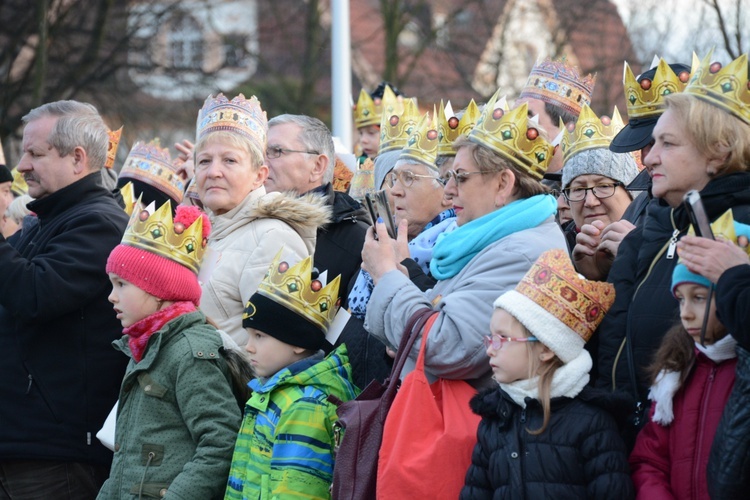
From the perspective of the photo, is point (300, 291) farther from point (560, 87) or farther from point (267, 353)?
point (560, 87)

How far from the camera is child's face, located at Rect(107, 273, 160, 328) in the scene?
205 inches

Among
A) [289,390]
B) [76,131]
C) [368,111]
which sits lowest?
[289,390]

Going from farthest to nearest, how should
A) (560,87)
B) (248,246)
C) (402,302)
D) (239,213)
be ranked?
1. (560,87)
2. (239,213)
3. (248,246)
4. (402,302)

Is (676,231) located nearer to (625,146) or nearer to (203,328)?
(625,146)

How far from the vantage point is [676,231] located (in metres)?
4.02

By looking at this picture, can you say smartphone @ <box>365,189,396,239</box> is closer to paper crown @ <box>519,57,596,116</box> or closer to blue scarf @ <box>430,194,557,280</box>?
blue scarf @ <box>430,194,557,280</box>

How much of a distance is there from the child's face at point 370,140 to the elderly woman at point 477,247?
401 cm

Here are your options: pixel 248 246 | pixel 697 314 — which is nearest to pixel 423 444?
pixel 697 314

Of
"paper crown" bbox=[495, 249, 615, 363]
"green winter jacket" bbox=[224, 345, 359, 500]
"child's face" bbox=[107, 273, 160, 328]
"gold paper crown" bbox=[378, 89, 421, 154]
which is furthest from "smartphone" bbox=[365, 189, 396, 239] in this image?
"gold paper crown" bbox=[378, 89, 421, 154]

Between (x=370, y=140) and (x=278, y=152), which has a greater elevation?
(x=278, y=152)

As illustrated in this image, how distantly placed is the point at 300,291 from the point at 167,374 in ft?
2.29

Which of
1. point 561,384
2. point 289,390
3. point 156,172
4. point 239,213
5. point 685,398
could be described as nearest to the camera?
point 685,398

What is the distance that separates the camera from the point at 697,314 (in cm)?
365

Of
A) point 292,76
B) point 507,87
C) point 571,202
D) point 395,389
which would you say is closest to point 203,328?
point 395,389
